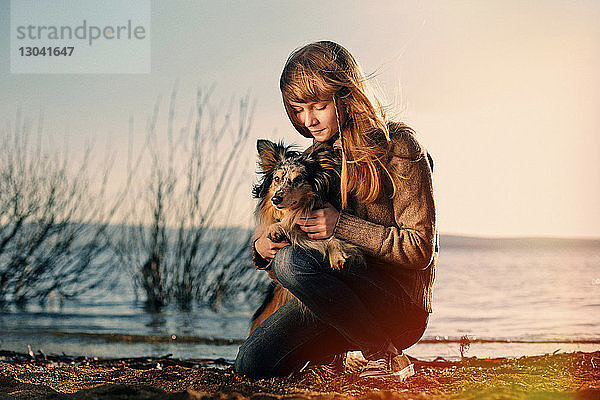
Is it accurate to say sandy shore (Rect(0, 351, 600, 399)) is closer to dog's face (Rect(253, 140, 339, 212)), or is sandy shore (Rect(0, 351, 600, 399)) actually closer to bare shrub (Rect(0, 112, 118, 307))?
dog's face (Rect(253, 140, 339, 212))

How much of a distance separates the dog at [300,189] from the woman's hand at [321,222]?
0.05ft

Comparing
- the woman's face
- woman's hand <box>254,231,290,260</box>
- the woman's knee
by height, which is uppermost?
the woman's face

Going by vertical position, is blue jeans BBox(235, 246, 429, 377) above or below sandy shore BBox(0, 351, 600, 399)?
above

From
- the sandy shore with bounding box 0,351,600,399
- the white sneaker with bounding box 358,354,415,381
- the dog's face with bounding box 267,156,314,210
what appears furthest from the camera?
the white sneaker with bounding box 358,354,415,381

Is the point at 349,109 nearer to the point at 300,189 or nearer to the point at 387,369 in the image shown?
the point at 300,189

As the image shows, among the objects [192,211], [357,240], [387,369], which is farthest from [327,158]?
Answer: [192,211]

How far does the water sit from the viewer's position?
3.12 metres

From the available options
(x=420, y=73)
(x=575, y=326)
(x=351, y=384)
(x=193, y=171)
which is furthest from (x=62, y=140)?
(x=575, y=326)

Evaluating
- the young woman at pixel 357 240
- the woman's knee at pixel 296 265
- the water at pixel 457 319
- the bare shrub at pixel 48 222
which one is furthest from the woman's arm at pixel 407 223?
the bare shrub at pixel 48 222

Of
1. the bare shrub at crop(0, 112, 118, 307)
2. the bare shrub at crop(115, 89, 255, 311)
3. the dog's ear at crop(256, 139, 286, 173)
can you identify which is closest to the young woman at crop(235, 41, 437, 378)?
the dog's ear at crop(256, 139, 286, 173)

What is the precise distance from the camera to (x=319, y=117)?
2100 mm

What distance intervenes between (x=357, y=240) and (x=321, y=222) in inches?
5.2

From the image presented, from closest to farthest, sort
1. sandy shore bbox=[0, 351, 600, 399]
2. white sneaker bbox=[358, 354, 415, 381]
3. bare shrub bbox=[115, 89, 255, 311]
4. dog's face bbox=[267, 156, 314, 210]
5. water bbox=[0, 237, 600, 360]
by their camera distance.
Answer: sandy shore bbox=[0, 351, 600, 399] < dog's face bbox=[267, 156, 314, 210] < white sneaker bbox=[358, 354, 415, 381] < water bbox=[0, 237, 600, 360] < bare shrub bbox=[115, 89, 255, 311]

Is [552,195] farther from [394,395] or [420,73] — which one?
[394,395]
